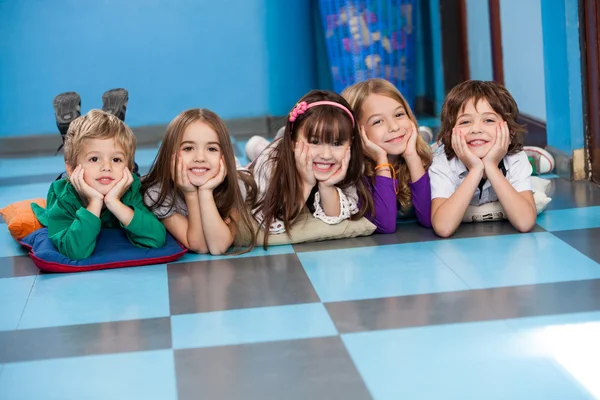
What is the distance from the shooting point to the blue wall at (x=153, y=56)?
5027 millimetres

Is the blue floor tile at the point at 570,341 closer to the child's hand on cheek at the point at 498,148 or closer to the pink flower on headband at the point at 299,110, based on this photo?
the child's hand on cheek at the point at 498,148

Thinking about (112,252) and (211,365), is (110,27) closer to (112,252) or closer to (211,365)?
(112,252)

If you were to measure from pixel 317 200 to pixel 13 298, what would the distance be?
951 millimetres

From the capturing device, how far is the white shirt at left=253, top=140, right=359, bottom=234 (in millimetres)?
2664

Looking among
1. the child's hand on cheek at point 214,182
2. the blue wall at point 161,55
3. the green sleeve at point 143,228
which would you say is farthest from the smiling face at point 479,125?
the blue wall at point 161,55

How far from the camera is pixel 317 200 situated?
2697 mm

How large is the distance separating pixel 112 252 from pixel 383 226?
837mm

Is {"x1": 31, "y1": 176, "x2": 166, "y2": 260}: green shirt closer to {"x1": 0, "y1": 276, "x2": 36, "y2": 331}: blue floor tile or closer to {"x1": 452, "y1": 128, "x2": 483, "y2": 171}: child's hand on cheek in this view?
{"x1": 0, "y1": 276, "x2": 36, "y2": 331}: blue floor tile

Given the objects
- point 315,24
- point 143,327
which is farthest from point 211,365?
point 315,24

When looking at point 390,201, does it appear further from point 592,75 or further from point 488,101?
point 592,75

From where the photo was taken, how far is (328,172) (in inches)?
102

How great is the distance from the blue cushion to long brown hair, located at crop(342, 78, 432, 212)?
0.68 meters

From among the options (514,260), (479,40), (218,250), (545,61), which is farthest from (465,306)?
(479,40)

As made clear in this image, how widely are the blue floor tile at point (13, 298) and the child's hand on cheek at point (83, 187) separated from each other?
28 cm
